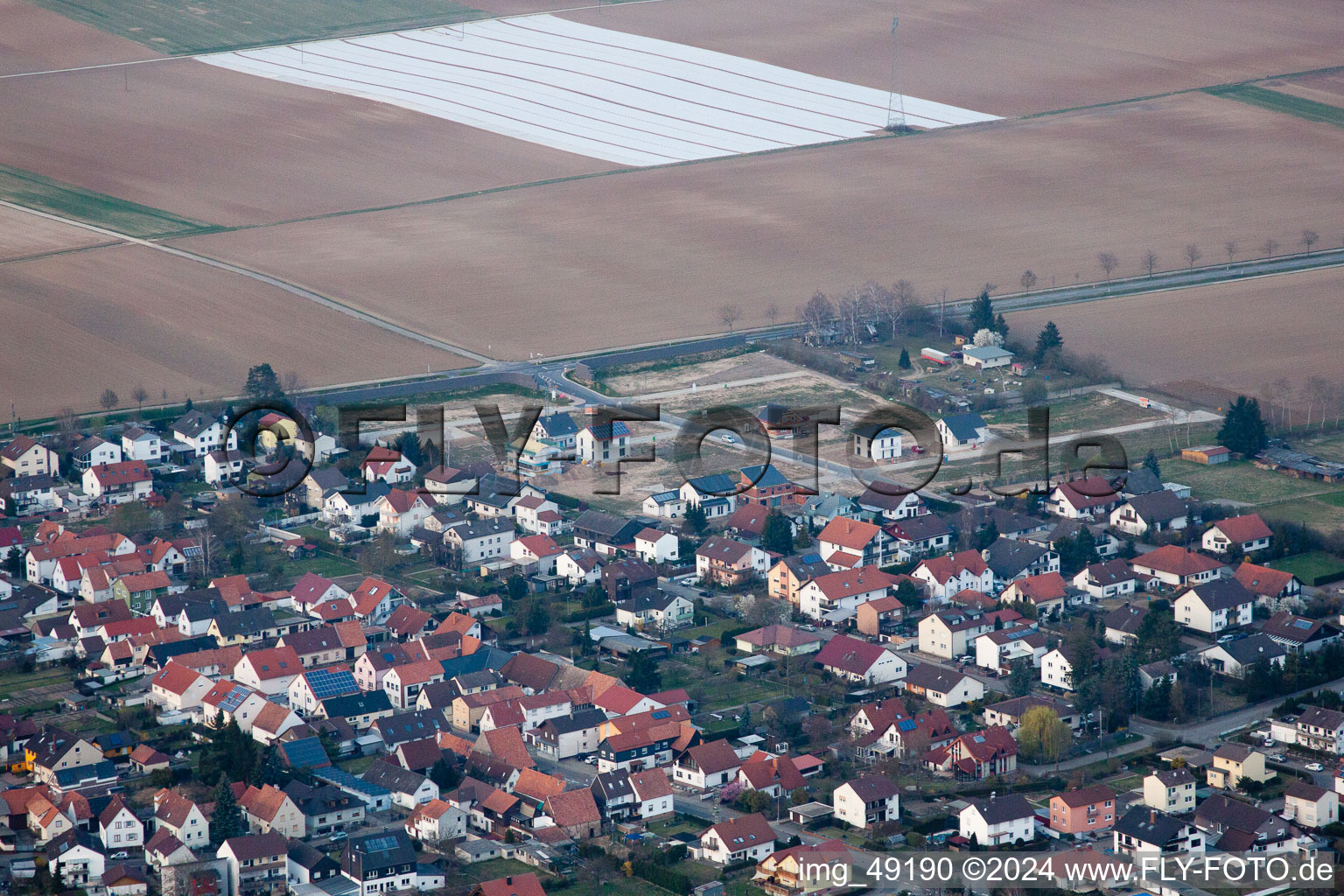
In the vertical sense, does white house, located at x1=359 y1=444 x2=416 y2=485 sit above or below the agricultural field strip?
below

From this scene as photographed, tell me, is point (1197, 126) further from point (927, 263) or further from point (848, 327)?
point (848, 327)

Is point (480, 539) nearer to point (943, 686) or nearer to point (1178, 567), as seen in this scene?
point (943, 686)

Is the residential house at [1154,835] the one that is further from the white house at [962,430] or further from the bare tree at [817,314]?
the bare tree at [817,314]

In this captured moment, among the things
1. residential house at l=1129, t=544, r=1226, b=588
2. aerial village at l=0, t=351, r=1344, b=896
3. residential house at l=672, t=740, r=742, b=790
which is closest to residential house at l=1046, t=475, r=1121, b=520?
aerial village at l=0, t=351, r=1344, b=896

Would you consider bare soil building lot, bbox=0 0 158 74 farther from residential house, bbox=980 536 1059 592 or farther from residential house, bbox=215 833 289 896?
residential house, bbox=215 833 289 896

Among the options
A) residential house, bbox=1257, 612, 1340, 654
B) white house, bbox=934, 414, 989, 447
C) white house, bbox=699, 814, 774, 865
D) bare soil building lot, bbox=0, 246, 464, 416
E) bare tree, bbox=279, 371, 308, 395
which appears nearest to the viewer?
white house, bbox=699, 814, 774, 865

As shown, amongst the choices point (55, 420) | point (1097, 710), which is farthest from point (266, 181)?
A: point (1097, 710)
